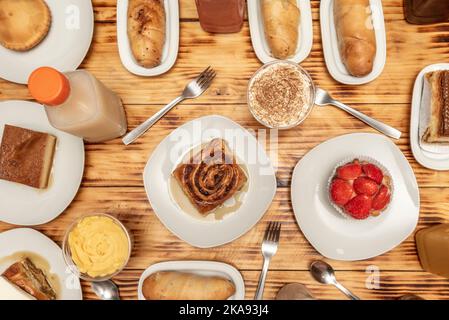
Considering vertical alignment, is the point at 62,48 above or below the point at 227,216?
above

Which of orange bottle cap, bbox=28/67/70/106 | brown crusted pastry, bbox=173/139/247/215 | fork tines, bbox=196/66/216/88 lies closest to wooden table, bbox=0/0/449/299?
fork tines, bbox=196/66/216/88

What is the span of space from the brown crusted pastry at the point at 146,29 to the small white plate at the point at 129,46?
0.02 meters

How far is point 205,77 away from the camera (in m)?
1.25

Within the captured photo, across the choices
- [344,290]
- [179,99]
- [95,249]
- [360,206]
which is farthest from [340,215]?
[95,249]

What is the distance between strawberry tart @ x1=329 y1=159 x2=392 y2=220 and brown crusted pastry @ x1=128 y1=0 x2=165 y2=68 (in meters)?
0.64

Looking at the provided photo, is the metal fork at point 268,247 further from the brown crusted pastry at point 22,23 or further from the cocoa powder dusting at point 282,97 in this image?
the brown crusted pastry at point 22,23

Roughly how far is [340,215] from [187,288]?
49cm

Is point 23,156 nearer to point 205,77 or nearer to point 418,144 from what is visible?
point 205,77

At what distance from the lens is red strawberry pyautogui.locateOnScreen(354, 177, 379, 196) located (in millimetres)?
1093

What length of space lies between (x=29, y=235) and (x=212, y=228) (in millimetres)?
536

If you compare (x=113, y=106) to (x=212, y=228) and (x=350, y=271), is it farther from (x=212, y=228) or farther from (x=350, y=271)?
(x=350, y=271)

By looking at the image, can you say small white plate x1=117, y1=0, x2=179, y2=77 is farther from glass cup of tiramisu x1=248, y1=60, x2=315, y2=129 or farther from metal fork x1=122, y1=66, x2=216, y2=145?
glass cup of tiramisu x1=248, y1=60, x2=315, y2=129

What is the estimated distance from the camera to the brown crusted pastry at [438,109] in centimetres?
114
